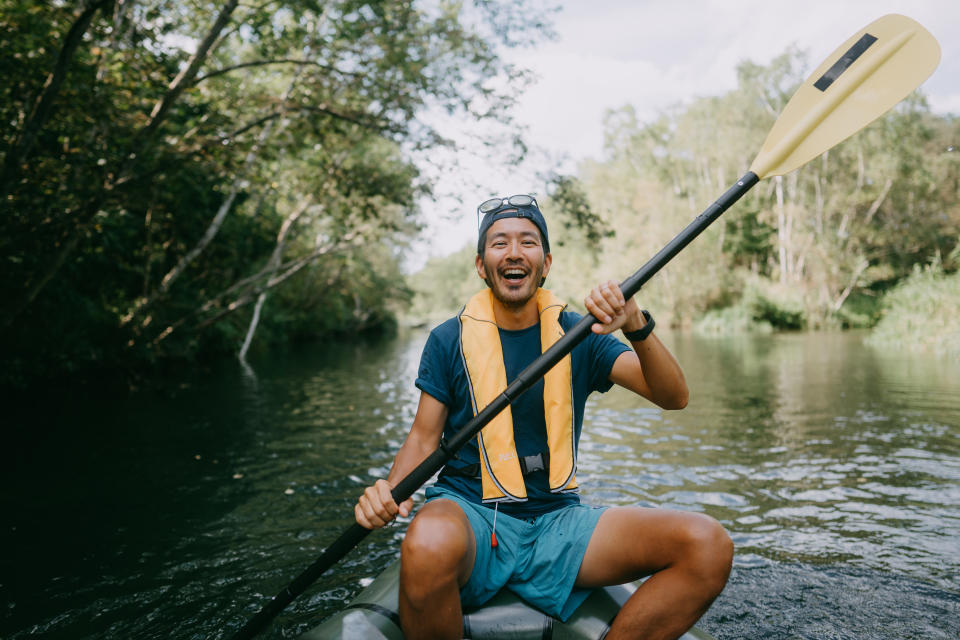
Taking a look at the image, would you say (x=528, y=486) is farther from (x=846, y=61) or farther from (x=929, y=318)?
A: (x=929, y=318)

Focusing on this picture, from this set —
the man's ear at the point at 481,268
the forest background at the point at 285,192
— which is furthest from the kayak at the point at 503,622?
the forest background at the point at 285,192

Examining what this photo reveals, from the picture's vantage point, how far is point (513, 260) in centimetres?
231

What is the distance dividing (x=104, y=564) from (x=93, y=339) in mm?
7611

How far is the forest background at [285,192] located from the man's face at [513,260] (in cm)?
339

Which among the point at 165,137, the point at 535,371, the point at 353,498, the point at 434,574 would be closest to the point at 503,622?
the point at 434,574

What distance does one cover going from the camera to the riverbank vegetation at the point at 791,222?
27.9 meters

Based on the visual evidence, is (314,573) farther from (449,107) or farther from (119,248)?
(119,248)

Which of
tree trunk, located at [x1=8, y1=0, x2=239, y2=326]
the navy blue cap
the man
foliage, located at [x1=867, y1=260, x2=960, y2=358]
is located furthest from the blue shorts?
foliage, located at [x1=867, y1=260, x2=960, y2=358]

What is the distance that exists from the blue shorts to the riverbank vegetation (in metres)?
25.3

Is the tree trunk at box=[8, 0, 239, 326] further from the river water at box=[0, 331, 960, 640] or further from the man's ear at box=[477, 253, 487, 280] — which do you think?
the man's ear at box=[477, 253, 487, 280]

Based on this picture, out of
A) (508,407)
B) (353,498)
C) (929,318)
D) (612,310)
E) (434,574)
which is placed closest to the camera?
(434,574)

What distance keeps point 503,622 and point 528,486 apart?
0.46 m

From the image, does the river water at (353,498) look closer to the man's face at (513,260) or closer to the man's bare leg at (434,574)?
the man's bare leg at (434,574)

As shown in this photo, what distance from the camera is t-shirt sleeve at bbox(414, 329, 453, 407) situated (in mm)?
2299
